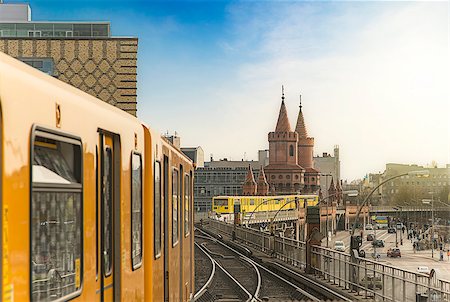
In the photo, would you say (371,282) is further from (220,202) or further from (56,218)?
(220,202)

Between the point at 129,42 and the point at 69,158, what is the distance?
32.8 m

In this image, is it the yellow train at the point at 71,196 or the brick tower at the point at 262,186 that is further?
the brick tower at the point at 262,186

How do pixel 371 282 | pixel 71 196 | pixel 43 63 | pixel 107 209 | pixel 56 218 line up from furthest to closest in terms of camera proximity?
pixel 43 63, pixel 371 282, pixel 107 209, pixel 71 196, pixel 56 218

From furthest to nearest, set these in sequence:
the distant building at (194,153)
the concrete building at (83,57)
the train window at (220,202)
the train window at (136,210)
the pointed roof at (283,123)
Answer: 1. the pointed roof at (283,123)
2. the distant building at (194,153)
3. the train window at (220,202)
4. the concrete building at (83,57)
5. the train window at (136,210)

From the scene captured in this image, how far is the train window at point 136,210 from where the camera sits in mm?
6562

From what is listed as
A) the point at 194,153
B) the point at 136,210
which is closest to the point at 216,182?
the point at 194,153

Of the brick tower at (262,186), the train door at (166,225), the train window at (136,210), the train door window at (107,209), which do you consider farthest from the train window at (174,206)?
the brick tower at (262,186)

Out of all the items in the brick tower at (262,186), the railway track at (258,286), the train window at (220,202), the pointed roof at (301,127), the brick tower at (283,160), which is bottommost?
the railway track at (258,286)

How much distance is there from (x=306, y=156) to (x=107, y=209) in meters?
151

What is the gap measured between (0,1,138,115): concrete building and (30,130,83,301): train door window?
30.7 m

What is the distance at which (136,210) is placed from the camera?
6.79m

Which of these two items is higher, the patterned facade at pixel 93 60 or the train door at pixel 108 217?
the patterned facade at pixel 93 60

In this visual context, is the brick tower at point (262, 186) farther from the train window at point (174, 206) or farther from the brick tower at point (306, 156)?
the train window at point (174, 206)

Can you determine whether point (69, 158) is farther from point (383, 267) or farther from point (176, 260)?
point (383, 267)
